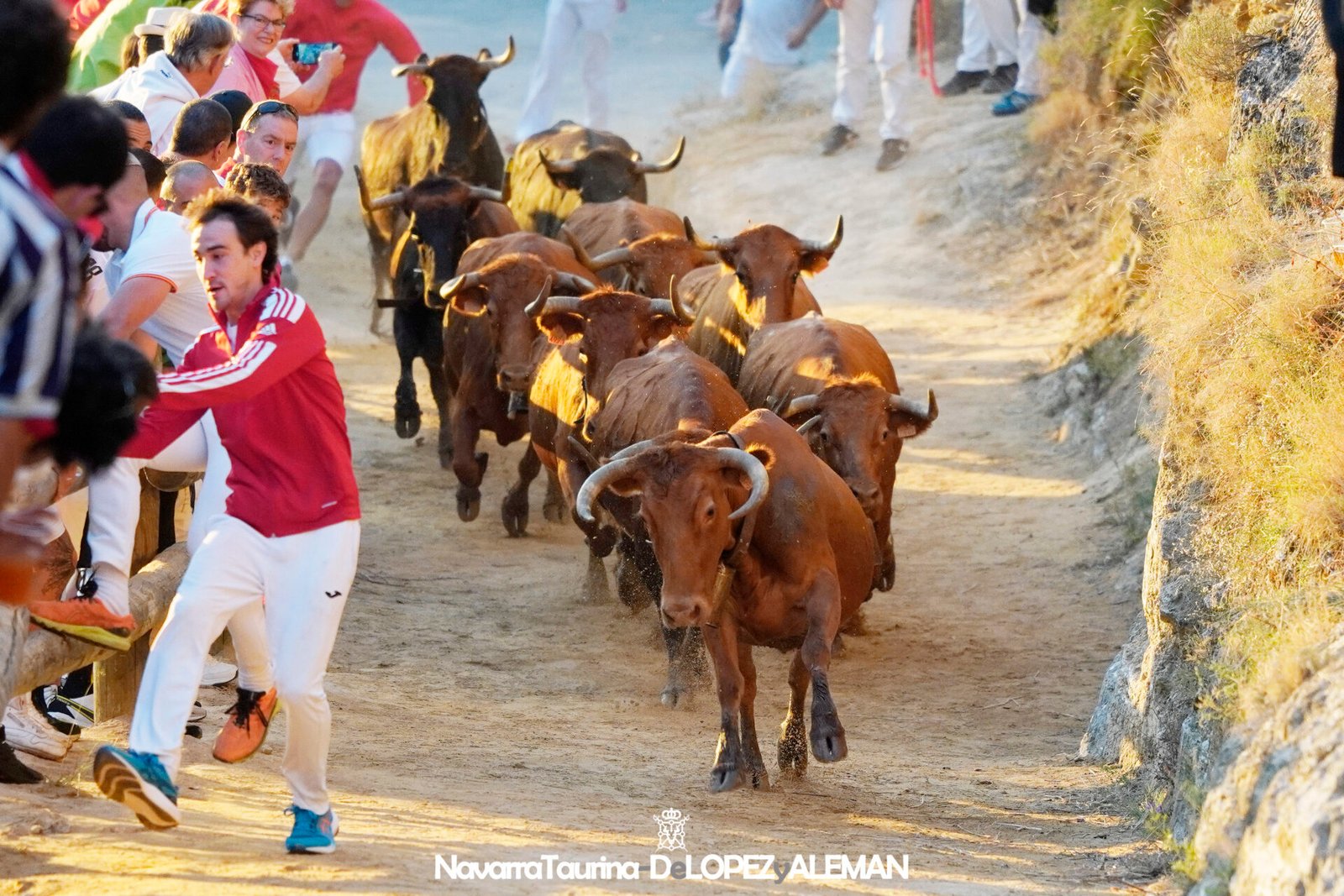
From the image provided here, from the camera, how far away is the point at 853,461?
9188mm

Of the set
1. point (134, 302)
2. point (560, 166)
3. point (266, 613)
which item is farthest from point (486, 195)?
point (266, 613)

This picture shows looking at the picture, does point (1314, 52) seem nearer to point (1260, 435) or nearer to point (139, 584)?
point (1260, 435)

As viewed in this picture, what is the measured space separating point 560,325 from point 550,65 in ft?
29.5

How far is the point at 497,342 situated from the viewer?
11742mm

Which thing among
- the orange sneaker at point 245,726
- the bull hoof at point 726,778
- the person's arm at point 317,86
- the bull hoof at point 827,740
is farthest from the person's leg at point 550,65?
the orange sneaker at point 245,726

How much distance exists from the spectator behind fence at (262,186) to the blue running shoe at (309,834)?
255 centimetres

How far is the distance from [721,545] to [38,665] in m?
2.69

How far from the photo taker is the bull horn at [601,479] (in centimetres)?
754

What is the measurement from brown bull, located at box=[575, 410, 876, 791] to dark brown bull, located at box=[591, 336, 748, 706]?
34.1 inches

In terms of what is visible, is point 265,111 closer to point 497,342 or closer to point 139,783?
point 497,342

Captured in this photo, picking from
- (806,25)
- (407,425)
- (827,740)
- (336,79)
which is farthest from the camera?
(806,25)

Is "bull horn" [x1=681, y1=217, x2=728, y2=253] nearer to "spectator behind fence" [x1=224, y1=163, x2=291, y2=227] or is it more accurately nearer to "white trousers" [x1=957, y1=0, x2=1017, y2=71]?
"spectator behind fence" [x1=224, y1=163, x2=291, y2=227]

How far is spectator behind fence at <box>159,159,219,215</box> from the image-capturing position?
723 cm

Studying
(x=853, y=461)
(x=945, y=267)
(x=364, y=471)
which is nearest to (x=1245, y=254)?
(x=853, y=461)
